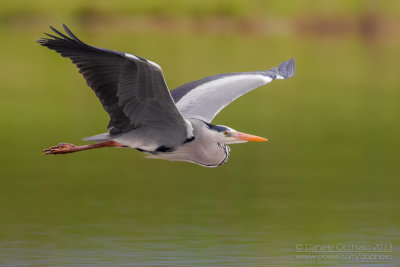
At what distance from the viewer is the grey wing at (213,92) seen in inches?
379

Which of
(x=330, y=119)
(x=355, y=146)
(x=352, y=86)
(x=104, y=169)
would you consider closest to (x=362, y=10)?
(x=352, y=86)

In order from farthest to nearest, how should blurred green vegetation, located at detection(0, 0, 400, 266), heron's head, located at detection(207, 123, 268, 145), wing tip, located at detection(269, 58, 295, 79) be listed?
wing tip, located at detection(269, 58, 295, 79)
blurred green vegetation, located at detection(0, 0, 400, 266)
heron's head, located at detection(207, 123, 268, 145)

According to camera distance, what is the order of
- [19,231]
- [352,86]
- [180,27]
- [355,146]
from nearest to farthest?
[19,231] < [355,146] < [352,86] < [180,27]

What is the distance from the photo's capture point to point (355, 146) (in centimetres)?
1670

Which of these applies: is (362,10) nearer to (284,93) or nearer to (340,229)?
(284,93)

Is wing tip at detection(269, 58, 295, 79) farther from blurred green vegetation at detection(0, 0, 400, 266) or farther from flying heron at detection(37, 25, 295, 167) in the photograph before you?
blurred green vegetation at detection(0, 0, 400, 266)

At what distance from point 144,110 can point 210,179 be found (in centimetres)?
501

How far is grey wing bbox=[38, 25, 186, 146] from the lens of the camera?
7.86 meters

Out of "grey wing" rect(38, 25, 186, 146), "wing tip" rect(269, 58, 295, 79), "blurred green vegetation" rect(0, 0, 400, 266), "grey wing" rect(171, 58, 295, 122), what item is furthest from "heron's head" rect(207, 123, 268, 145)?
"wing tip" rect(269, 58, 295, 79)

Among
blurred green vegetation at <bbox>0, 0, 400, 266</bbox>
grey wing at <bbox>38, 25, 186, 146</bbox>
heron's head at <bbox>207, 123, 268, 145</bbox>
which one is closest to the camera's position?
grey wing at <bbox>38, 25, 186, 146</bbox>

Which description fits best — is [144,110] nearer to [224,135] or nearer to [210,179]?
[224,135]

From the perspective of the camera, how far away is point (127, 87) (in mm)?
8195

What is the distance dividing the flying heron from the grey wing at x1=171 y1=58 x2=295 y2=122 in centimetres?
1

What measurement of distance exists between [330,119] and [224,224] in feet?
32.5
